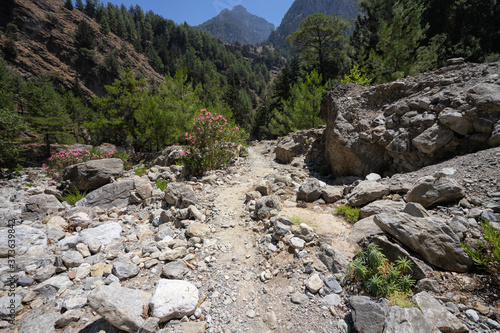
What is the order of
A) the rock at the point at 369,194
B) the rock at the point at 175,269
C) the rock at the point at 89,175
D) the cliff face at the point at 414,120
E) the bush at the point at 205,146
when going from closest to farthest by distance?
the rock at the point at 175,269 < the rock at the point at 369,194 < the cliff face at the point at 414,120 < the rock at the point at 89,175 < the bush at the point at 205,146

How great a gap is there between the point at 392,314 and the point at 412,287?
732 mm

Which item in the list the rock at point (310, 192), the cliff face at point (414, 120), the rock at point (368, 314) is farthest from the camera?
the rock at point (310, 192)

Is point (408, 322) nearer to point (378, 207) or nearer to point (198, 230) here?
point (378, 207)

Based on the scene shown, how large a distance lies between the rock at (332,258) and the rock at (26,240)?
523 cm

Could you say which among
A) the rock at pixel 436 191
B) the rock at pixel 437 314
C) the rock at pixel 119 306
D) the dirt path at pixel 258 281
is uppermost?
the rock at pixel 436 191

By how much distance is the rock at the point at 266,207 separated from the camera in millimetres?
4336

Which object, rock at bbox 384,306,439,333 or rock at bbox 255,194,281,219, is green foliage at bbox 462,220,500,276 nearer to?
rock at bbox 384,306,439,333

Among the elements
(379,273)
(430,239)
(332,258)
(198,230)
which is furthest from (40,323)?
(430,239)

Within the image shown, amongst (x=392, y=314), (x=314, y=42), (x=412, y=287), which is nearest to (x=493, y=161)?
(x=412, y=287)

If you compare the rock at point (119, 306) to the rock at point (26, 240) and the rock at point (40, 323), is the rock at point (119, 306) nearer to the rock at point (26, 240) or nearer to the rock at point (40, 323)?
the rock at point (40, 323)

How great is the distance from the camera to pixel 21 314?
8.00ft

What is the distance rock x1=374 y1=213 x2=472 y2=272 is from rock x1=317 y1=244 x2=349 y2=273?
2.72ft

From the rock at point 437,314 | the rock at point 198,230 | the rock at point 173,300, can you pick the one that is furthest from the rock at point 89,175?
the rock at point 437,314

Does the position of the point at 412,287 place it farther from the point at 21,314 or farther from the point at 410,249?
the point at 21,314
